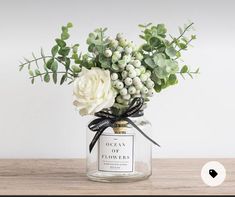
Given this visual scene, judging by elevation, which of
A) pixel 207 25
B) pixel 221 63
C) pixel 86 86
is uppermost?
pixel 207 25

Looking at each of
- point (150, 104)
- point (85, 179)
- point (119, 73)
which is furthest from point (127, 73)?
point (150, 104)

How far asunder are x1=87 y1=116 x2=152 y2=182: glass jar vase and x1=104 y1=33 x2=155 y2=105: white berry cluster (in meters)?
0.08

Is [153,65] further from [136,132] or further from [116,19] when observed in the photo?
[116,19]

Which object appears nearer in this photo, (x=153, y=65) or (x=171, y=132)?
(x=153, y=65)

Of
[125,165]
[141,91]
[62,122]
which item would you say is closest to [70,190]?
[125,165]

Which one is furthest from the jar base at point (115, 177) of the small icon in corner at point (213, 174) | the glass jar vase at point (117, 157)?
the small icon in corner at point (213, 174)

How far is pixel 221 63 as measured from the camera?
179 centimetres

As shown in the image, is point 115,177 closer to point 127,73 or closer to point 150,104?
point 127,73

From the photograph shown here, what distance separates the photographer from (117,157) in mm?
1374

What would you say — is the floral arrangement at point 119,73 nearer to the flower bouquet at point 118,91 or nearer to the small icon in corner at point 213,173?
the flower bouquet at point 118,91

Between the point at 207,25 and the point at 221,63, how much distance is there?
126mm

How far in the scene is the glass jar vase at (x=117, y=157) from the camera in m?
1.38

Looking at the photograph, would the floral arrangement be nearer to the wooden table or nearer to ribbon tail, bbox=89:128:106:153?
ribbon tail, bbox=89:128:106:153

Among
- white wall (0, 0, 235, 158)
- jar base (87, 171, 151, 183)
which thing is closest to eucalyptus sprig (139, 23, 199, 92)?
jar base (87, 171, 151, 183)
